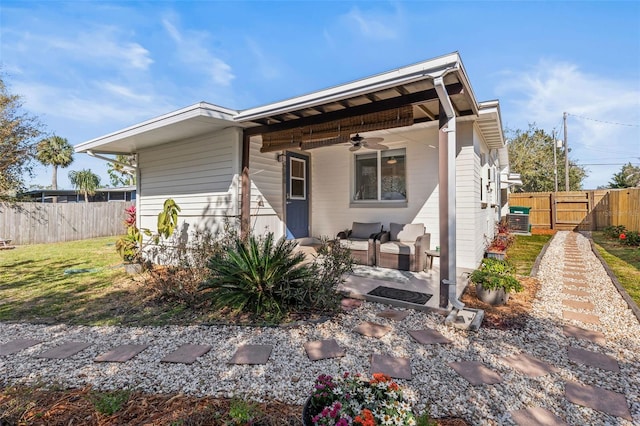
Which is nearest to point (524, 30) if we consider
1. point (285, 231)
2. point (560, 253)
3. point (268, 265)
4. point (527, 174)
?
point (560, 253)

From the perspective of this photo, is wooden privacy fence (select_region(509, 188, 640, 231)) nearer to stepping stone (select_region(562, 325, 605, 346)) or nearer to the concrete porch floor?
the concrete porch floor

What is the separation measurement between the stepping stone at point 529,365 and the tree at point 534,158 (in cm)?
2546

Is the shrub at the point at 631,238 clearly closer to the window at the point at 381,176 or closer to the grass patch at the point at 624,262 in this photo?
the grass patch at the point at 624,262

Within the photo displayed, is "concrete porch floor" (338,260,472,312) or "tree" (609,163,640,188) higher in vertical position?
"tree" (609,163,640,188)

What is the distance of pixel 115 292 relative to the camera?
16.3ft

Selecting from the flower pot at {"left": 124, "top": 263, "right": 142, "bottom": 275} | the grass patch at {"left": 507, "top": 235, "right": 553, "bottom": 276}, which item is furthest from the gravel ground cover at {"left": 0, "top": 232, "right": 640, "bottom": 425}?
the flower pot at {"left": 124, "top": 263, "right": 142, "bottom": 275}

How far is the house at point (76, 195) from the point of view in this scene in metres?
20.1

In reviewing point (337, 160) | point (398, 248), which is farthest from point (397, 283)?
point (337, 160)

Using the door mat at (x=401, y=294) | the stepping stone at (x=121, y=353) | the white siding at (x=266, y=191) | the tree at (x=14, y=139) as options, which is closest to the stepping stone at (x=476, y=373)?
the door mat at (x=401, y=294)

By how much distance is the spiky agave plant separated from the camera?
372 centimetres

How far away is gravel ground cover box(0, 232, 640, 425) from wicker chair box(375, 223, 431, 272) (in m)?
1.90

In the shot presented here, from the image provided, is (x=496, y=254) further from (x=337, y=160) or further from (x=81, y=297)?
(x=81, y=297)

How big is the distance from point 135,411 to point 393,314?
2769mm

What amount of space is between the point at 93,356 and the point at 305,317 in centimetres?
211
